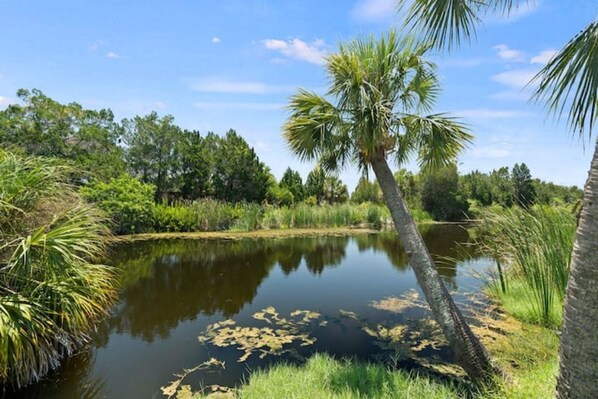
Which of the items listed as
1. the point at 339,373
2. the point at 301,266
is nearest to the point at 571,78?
the point at 339,373

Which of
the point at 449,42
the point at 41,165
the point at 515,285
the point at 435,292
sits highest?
the point at 449,42

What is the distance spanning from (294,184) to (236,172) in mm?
6851

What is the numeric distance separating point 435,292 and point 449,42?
2.69 meters

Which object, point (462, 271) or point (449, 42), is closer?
point (449, 42)

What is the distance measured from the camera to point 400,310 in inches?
267

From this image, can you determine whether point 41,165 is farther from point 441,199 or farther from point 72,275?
point 441,199

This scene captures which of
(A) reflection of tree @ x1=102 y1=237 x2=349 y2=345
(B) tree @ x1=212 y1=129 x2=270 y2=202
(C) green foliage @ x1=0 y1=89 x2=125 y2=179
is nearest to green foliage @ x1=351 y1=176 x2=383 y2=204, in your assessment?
(B) tree @ x1=212 y1=129 x2=270 y2=202

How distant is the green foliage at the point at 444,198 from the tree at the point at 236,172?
15.9 meters

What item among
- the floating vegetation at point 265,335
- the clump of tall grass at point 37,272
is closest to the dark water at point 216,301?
the floating vegetation at point 265,335

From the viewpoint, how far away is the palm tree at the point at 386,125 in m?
4.00

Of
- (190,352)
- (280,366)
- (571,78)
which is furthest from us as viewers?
(190,352)

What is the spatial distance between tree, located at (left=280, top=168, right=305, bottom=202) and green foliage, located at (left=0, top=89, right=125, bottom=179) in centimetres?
1318

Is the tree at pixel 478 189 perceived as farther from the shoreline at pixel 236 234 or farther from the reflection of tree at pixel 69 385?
the reflection of tree at pixel 69 385

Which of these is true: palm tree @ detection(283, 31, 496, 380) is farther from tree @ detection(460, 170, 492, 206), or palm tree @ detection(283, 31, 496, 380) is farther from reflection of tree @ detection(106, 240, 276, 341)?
tree @ detection(460, 170, 492, 206)
